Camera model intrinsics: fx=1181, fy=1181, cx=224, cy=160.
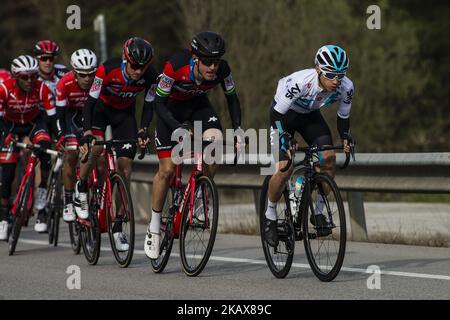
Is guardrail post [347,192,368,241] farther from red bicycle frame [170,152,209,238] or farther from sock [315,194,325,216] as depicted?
sock [315,194,325,216]

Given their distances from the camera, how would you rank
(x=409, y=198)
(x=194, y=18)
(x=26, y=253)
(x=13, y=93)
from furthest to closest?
1. (x=194, y=18)
2. (x=409, y=198)
3. (x=13, y=93)
4. (x=26, y=253)

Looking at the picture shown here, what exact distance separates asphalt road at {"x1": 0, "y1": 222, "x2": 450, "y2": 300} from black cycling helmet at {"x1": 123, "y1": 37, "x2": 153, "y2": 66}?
191 cm

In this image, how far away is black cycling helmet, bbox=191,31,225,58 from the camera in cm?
980

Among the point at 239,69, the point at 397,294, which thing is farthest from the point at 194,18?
the point at 397,294

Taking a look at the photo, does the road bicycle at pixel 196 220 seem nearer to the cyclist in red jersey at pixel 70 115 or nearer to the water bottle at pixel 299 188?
the water bottle at pixel 299 188

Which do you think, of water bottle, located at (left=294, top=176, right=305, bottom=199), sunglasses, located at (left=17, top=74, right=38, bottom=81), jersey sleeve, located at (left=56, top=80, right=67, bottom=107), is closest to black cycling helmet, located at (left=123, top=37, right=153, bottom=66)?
water bottle, located at (left=294, top=176, right=305, bottom=199)

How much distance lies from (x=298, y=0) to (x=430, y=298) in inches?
654

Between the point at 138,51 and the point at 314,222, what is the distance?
2.46 meters

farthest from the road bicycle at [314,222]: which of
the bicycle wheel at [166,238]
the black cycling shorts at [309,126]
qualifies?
the bicycle wheel at [166,238]

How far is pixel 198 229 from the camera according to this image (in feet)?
32.9

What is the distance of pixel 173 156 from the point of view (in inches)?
407

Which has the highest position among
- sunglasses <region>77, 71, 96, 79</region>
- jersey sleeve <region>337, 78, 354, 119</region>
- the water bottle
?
sunglasses <region>77, 71, 96, 79</region>

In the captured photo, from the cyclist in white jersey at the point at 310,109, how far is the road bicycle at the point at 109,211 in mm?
1371

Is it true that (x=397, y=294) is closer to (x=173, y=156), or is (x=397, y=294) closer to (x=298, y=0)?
(x=173, y=156)
